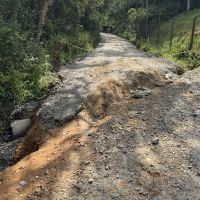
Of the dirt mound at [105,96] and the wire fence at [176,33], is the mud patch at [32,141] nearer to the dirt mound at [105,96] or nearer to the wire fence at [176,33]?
the dirt mound at [105,96]

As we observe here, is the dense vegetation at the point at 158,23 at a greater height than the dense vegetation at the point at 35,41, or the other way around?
the dense vegetation at the point at 35,41

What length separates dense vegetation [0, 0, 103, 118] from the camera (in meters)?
14.8

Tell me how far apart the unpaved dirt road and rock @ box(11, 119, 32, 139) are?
35 centimetres

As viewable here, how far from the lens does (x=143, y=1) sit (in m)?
55.9

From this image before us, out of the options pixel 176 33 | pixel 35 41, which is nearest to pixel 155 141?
pixel 35 41

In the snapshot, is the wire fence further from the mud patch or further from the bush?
the mud patch

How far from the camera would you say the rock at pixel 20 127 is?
12.8 metres

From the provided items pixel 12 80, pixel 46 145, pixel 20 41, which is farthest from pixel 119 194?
pixel 20 41

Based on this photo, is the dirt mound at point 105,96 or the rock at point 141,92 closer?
the dirt mound at point 105,96

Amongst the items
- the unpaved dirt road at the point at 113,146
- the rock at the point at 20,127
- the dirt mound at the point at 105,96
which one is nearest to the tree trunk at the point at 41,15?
the unpaved dirt road at the point at 113,146

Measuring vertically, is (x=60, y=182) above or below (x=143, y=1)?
above

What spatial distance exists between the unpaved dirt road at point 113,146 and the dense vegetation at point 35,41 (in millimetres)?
1284

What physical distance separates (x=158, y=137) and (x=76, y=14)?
21386 mm

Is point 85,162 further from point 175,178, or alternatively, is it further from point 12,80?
point 12,80
